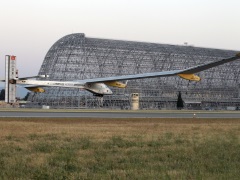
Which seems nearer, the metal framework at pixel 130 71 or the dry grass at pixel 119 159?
the dry grass at pixel 119 159

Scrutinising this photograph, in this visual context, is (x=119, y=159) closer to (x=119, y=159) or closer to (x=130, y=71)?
(x=119, y=159)

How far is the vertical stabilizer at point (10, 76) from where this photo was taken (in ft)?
185

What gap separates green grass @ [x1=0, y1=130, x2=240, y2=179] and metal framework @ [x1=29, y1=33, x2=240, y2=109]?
90.6 m

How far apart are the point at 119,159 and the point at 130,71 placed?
10589 centimetres

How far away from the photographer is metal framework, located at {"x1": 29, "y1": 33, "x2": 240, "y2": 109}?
113 metres

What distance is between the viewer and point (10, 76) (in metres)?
57.6

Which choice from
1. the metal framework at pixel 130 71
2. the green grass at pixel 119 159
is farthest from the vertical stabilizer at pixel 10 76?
the metal framework at pixel 130 71

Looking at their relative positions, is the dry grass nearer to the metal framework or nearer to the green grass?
the green grass

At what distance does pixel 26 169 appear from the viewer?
11789 millimetres

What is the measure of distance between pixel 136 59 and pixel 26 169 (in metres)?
110

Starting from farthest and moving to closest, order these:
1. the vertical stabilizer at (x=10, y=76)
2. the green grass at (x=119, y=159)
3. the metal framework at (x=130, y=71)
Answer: the metal framework at (x=130, y=71) < the vertical stabilizer at (x=10, y=76) < the green grass at (x=119, y=159)

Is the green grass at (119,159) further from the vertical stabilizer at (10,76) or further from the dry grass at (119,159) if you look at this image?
the vertical stabilizer at (10,76)

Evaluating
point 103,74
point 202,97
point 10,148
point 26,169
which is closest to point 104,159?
point 26,169

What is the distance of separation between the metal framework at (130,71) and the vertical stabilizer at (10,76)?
1985 inches
